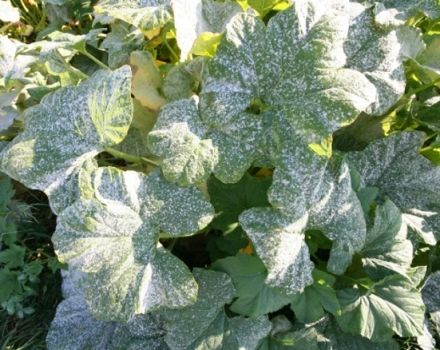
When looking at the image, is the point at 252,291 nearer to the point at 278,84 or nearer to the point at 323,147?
the point at 323,147

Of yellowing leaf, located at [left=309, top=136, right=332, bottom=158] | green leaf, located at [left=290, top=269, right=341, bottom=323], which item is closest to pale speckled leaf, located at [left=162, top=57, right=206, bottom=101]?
yellowing leaf, located at [left=309, top=136, right=332, bottom=158]

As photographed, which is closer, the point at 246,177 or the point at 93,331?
the point at 246,177

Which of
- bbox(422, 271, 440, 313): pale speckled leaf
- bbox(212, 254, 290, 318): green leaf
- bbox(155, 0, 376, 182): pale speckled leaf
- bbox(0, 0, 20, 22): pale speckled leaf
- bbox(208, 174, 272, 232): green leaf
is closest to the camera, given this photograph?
bbox(155, 0, 376, 182): pale speckled leaf

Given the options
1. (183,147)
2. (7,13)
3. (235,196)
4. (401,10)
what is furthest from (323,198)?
(7,13)

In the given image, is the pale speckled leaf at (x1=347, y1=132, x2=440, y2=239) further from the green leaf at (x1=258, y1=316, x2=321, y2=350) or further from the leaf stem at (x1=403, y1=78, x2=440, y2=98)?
the green leaf at (x1=258, y1=316, x2=321, y2=350)

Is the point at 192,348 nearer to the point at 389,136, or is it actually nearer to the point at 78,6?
the point at 389,136

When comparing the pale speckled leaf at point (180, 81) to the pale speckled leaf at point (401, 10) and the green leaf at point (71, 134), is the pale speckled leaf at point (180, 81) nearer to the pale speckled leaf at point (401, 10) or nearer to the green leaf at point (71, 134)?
the green leaf at point (71, 134)
